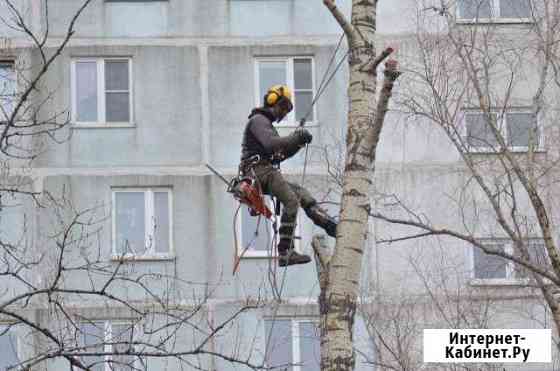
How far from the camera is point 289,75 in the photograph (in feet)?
94.0

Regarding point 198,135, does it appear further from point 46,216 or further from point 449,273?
point 449,273

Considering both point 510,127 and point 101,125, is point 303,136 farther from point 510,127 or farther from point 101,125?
point 510,127

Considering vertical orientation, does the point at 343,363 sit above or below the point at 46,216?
below

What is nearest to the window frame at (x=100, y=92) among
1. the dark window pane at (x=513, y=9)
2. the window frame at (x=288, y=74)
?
the window frame at (x=288, y=74)

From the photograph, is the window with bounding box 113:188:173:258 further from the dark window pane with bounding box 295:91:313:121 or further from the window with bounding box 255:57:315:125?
the dark window pane with bounding box 295:91:313:121

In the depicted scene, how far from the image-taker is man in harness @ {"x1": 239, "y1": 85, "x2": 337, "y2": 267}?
47.6 feet

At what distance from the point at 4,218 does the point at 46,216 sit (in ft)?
2.44

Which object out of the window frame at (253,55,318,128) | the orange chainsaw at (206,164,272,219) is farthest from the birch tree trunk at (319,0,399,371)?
the window frame at (253,55,318,128)

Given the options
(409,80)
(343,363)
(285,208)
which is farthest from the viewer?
(409,80)

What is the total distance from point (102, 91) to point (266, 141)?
14790mm

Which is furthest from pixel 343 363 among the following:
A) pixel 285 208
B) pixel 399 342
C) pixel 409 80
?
pixel 409 80

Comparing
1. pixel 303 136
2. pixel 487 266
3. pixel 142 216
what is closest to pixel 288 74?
pixel 142 216

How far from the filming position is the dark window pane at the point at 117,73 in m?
28.8

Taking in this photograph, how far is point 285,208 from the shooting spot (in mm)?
14711
